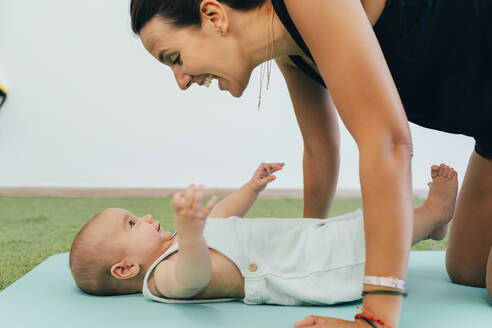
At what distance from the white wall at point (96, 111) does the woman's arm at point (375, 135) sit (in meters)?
2.47

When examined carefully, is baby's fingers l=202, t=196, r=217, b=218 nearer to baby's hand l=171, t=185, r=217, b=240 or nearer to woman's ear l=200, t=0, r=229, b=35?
baby's hand l=171, t=185, r=217, b=240

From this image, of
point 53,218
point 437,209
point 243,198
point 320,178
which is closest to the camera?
point 437,209

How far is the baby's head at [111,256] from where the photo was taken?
1112mm

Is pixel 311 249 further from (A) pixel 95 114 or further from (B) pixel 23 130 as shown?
(B) pixel 23 130

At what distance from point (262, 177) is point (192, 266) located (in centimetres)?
48

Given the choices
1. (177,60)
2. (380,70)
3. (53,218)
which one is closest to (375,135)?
(380,70)

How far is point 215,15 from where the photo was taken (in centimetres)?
91

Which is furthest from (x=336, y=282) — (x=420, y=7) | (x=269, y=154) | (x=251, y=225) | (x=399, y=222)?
(x=269, y=154)

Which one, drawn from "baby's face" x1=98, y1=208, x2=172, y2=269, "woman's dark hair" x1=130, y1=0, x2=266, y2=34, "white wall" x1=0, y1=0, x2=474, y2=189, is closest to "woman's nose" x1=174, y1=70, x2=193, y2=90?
"woman's dark hair" x1=130, y1=0, x2=266, y2=34

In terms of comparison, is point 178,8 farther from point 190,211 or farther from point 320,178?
point 320,178

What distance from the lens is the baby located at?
3.46 feet

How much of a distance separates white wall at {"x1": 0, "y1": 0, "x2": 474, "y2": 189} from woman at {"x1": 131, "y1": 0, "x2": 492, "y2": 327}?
1.90 m

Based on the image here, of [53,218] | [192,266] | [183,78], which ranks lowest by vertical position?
[53,218]

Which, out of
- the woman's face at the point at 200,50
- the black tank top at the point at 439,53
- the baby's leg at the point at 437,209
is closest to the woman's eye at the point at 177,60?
the woman's face at the point at 200,50
